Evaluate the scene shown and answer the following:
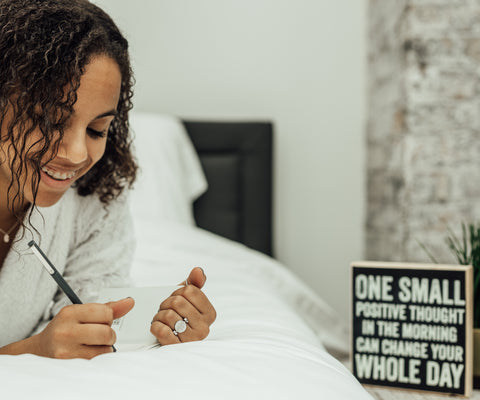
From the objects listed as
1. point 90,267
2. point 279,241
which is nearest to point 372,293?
point 90,267

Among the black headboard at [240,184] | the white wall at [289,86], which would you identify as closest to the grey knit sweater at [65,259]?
the black headboard at [240,184]

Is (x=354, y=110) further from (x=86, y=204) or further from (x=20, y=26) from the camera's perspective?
(x=20, y=26)

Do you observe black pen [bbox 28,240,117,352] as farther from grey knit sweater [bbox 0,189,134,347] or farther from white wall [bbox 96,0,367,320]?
white wall [bbox 96,0,367,320]

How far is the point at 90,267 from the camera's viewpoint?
104 centimetres

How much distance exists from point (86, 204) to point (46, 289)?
0.18 m

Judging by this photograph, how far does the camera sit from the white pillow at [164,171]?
190 centimetres

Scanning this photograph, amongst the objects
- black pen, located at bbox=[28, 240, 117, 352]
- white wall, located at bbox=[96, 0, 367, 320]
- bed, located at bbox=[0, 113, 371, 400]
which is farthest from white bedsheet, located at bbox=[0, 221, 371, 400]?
white wall, located at bbox=[96, 0, 367, 320]

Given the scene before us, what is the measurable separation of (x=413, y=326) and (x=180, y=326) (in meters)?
0.52

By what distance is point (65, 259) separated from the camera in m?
1.02

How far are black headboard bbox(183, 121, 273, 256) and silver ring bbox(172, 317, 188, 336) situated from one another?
4.47 feet

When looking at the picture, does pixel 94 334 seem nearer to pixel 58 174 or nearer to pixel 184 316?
pixel 184 316

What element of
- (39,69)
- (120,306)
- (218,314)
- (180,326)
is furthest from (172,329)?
(39,69)

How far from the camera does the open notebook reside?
0.80 m

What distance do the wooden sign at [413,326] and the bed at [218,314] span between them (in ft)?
0.39
